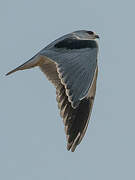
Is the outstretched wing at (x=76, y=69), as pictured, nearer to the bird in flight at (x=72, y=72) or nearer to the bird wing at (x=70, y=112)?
the bird in flight at (x=72, y=72)

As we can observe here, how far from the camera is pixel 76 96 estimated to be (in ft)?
38.0

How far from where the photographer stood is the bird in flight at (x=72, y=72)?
11.8 metres

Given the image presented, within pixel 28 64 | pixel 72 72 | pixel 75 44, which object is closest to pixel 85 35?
pixel 28 64

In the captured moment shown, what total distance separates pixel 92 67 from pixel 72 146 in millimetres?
1526

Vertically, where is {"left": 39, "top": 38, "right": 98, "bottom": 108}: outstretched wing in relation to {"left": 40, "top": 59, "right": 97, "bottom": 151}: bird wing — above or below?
above

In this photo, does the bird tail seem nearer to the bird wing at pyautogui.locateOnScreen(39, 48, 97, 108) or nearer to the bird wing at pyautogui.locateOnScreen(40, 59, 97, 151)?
the bird wing at pyautogui.locateOnScreen(40, 59, 97, 151)

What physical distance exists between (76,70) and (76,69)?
0.09 feet

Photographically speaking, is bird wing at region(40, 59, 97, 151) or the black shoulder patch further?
bird wing at region(40, 59, 97, 151)

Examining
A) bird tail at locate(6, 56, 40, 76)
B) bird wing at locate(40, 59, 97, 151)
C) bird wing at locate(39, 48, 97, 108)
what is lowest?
bird wing at locate(40, 59, 97, 151)

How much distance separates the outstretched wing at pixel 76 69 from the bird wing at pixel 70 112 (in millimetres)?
658

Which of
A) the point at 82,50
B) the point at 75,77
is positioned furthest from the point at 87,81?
the point at 82,50

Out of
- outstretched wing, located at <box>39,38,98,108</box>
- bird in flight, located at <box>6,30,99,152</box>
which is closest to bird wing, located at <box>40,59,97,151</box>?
bird in flight, located at <box>6,30,99,152</box>

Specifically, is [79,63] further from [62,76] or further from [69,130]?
[69,130]

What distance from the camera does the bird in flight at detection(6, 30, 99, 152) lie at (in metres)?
11.8
